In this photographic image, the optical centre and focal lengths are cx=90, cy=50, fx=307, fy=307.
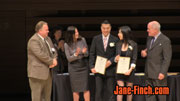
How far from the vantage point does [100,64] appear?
17.2 ft

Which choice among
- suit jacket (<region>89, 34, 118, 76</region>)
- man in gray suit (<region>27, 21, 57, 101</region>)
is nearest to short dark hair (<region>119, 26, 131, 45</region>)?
suit jacket (<region>89, 34, 118, 76</region>)

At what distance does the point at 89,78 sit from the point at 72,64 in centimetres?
44

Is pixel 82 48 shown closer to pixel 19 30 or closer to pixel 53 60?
pixel 53 60

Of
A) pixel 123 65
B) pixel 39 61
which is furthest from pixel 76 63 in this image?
pixel 123 65

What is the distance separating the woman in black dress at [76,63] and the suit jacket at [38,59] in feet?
1.55

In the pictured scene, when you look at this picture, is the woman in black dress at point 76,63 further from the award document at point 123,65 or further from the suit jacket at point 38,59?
the award document at point 123,65

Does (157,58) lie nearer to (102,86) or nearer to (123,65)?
(123,65)

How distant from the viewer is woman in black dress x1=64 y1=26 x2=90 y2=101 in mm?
5328

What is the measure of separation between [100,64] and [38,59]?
1.06 metres

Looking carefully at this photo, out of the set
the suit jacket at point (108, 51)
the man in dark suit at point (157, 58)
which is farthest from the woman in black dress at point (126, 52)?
the man in dark suit at point (157, 58)

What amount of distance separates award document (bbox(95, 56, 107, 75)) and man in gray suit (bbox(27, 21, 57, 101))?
2.45 feet

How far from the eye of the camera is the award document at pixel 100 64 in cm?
521

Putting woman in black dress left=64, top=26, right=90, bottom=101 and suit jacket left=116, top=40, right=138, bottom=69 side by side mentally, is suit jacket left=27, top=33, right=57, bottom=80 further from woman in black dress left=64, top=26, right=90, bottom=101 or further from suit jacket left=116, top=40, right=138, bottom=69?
suit jacket left=116, top=40, right=138, bottom=69

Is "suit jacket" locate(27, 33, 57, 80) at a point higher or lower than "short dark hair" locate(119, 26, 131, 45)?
lower
